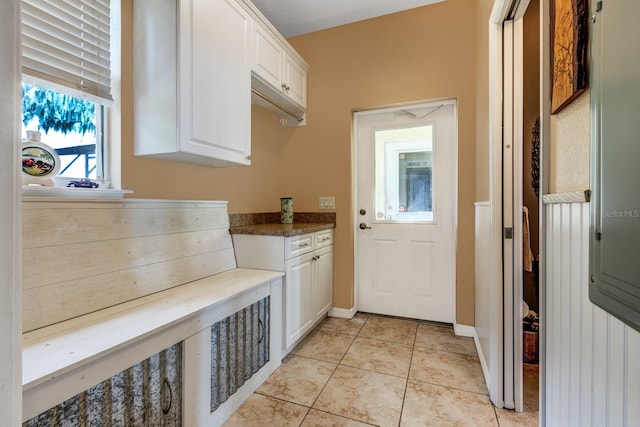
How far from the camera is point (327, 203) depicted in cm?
282

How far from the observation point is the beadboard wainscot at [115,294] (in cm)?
90

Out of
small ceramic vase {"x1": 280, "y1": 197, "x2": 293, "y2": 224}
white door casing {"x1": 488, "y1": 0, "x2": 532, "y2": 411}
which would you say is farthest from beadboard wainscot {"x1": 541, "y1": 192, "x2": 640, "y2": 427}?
small ceramic vase {"x1": 280, "y1": 197, "x2": 293, "y2": 224}

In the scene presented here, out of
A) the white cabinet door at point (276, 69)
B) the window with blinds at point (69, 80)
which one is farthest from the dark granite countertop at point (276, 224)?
the white cabinet door at point (276, 69)

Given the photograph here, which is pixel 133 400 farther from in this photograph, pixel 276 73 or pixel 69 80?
pixel 276 73

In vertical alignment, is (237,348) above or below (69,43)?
below

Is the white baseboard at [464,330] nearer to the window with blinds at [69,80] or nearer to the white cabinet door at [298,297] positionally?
the white cabinet door at [298,297]

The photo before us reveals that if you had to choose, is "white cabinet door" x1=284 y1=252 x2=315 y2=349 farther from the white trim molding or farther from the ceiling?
the ceiling

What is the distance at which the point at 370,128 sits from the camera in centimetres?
279

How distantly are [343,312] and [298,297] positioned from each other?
0.83 metres

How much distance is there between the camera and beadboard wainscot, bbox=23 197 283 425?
2.97ft

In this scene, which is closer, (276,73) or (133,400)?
(133,400)

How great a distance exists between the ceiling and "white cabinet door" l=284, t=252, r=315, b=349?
2.12m

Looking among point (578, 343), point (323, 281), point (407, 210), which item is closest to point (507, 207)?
point (578, 343)

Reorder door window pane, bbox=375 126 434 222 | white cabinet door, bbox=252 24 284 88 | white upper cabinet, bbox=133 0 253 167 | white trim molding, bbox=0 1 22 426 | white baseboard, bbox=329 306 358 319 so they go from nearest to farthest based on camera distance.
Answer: white trim molding, bbox=0 1 22 426 → white upper cabinet, bbox=133 0 253 167 → white cabinet door, bbox=252 24 284 88 → door window pane, bbox=375 126 434 222 → white baseboard, bbox=329 306 358 319
